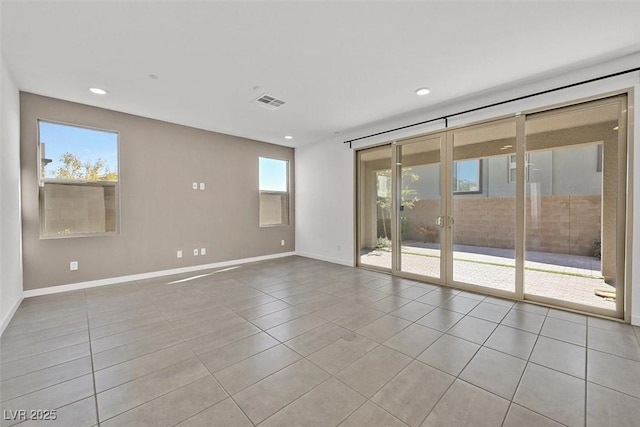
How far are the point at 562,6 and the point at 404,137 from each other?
8.49ft

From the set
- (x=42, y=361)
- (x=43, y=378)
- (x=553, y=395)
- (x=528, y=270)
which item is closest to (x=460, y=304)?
(x=528, y=270)

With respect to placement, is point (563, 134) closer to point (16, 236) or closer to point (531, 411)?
point (531, 411)

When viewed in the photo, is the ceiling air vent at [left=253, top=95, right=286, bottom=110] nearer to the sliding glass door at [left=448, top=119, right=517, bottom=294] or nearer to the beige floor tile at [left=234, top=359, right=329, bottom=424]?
the sliding glass door at [left=448, top=119, right=517, bottom=294]

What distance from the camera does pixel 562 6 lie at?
203 cm

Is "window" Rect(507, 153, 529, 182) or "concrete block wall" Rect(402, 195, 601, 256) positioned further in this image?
"window" Rect(507, 153, 529, 182)

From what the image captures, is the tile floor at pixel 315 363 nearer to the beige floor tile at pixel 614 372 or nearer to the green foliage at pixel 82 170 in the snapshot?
the beige floor tile at pixel 614 372

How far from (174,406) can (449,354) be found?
2053 millimetres

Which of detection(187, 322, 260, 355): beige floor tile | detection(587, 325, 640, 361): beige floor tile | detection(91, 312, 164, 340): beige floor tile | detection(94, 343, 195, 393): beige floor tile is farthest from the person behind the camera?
detection(91, 312, 164, 340): beige floor tile

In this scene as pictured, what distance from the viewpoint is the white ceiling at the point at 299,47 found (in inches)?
81.6

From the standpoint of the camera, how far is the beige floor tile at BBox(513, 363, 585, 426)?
1537 millimetres

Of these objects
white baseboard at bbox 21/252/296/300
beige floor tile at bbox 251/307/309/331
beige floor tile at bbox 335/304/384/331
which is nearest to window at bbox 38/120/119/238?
white baseboard at bbox 21/252/296/300

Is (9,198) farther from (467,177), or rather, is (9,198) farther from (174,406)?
(467,177)

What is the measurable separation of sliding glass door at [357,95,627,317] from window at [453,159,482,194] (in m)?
0.01

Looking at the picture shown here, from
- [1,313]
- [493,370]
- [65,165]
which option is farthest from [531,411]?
[65,165]
